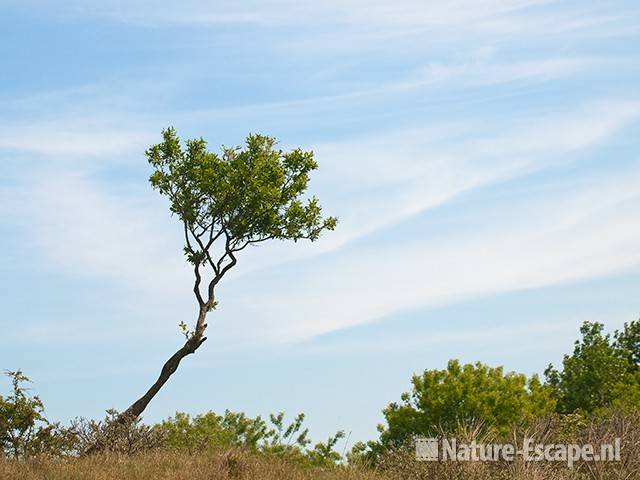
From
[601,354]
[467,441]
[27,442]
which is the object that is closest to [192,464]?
[467,441]

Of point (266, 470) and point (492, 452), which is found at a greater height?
point (492, 452)

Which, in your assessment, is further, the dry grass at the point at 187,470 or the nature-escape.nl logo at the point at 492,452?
the dry grass at the point at 187,470

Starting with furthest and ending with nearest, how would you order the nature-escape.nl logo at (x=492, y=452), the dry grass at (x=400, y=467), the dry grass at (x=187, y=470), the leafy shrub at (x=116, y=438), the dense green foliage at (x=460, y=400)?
the dense green foliage at (x=460, y=400) < the leafy shrub at (x=116, y=438) < the dry grass at (x=187, y=470) < the dry grass at (x=400, y=467) < the nature-escape.nl logo at (x=492, y=452)

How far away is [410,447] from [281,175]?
15956mm

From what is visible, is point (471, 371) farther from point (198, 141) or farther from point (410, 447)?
point (410, 447)

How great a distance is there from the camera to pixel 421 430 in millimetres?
42531

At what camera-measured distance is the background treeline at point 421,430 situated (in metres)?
16.4

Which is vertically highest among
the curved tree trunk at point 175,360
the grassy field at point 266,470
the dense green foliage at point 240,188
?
the dense green foliage at point 240,188

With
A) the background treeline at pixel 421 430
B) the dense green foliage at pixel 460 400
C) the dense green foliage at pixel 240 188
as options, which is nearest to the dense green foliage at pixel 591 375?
the background treeline at pixel 421 430

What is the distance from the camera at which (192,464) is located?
60.6 feet

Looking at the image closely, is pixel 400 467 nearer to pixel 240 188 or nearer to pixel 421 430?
pixel 240 188

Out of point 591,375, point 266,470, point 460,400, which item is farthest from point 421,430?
point 266,470

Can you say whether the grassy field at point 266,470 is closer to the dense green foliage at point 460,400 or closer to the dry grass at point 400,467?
the dry grass at point 400,467

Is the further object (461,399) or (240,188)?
(461,399)
